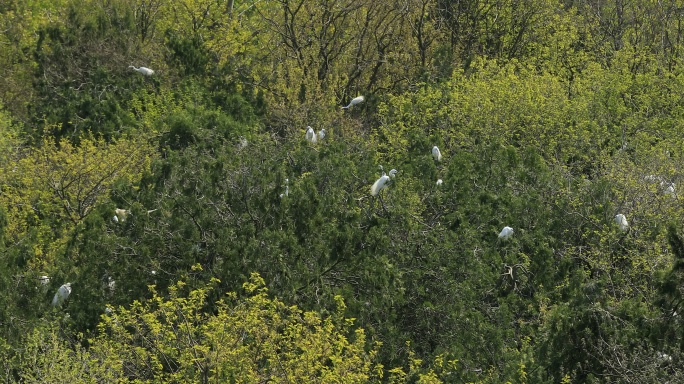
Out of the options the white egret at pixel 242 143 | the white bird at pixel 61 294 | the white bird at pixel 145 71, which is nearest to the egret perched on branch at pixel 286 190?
the white bird at pixel 61 294

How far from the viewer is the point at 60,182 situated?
22391 mm

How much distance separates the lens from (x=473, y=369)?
619 inches

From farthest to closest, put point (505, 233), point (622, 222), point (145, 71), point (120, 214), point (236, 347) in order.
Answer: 1. point (145, 71)
2. point (622, 222)
3. point (505, 233)
4. point (120, 214)
5. point (236, 347)

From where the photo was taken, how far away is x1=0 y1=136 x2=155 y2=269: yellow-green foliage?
2146cm

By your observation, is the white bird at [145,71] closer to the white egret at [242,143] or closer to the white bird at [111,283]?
the white egret at [242,143]

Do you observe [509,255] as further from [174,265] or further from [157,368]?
[157,368]

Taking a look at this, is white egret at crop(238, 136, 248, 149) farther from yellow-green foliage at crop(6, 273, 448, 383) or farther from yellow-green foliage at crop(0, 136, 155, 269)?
yellow-green foliage at crop(6, 273, 448, 383)

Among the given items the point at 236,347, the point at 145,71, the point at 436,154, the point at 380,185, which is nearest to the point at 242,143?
the point at 436,154

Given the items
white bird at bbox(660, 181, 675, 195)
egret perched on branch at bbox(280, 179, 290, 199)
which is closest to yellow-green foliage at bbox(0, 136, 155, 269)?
egret perched on branch at bbox(280, 179, 290, 199)

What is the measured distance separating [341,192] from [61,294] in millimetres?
3929

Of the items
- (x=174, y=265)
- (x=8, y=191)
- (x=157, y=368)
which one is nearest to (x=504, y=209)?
(x=174, y=265)

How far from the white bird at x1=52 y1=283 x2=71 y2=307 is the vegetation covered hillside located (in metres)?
0.04

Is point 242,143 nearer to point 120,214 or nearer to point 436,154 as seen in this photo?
point 436,154

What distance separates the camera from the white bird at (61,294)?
17062 mm
